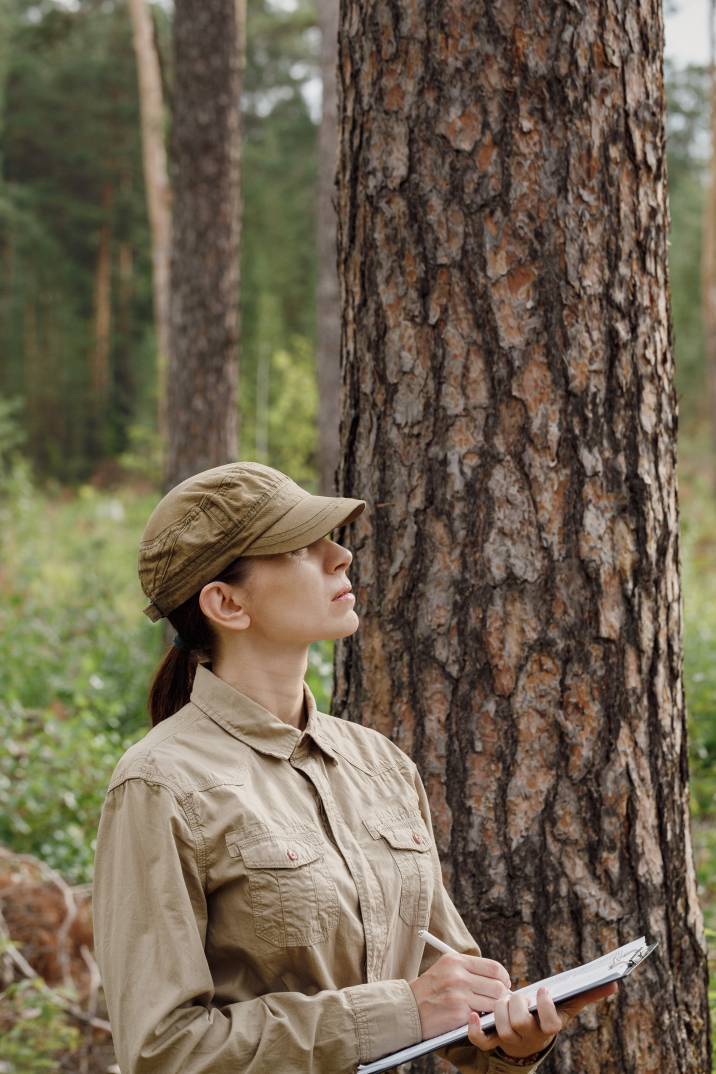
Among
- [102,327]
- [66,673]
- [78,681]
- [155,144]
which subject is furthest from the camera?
[102,327]

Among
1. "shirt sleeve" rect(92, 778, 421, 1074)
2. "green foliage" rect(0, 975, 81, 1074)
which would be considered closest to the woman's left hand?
"shirt sleeve" rect(92, 778, 421, 1074)

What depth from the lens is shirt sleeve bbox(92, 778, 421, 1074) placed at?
172cm

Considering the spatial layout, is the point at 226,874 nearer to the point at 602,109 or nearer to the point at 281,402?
the point at 602,109

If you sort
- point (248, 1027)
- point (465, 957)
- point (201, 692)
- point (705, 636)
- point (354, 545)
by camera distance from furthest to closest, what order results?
point (705, 636), point (354, 545), point (201, 692), point (465, 957), point (248, 1027)

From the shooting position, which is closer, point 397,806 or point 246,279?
point 397,806

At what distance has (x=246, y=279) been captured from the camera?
99.3ft

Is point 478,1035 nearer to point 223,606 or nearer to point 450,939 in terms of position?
point 450,939

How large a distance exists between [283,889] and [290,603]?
0.47m

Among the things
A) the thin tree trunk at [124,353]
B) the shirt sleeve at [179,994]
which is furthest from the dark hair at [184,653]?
the thin tree trunk at [124,353]

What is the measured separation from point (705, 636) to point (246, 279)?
2346 centimetres

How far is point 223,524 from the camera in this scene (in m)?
1.99

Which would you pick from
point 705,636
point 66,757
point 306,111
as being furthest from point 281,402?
point 306,111

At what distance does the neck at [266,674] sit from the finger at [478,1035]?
22.7 inches

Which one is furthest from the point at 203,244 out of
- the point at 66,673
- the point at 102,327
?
the point at 102,327
